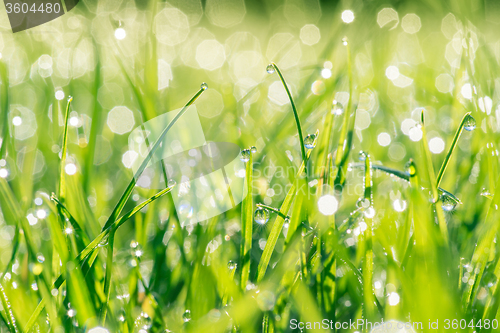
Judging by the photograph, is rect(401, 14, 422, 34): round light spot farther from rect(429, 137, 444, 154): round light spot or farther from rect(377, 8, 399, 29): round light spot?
rect(429, 137, 444, 154): round light spot

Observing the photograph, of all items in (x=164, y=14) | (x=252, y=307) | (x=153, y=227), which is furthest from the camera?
(x=164, y=14)

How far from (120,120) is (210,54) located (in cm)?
182

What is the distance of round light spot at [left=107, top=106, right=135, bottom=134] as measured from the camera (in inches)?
56.9

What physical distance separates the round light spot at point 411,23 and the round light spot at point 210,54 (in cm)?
155

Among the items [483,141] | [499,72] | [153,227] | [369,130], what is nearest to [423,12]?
[499,72]

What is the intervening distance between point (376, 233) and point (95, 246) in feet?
1.22

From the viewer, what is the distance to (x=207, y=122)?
1.43m

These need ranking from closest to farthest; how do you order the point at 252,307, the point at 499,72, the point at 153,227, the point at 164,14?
the point at 252,307 → the point at 153,227 → the point at 499,72 → the point at 164,14

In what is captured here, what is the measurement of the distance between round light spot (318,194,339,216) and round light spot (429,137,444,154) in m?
0.62

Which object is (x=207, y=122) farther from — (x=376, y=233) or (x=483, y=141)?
(x=376, y=233)

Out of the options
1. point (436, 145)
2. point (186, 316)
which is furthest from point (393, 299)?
point (436, 145)

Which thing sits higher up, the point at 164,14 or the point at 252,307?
the point at 164,14

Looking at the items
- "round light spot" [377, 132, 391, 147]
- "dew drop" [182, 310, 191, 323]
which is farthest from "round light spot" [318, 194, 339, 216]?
"round light spot" [377, 132, 391, 147]

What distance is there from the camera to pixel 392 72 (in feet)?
6.02
